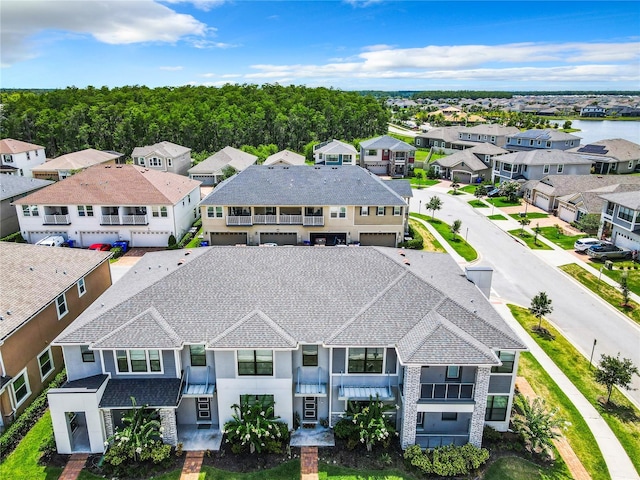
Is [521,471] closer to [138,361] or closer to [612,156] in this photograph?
[138,361]

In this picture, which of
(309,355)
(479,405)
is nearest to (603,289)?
(479,405)

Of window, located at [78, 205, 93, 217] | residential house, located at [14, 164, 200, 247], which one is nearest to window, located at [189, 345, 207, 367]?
residential house, located at [14, 164, 200, 247]

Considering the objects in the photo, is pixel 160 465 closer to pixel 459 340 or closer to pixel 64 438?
pixel 64 438

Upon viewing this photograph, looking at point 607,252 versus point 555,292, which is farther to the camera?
point 607,252

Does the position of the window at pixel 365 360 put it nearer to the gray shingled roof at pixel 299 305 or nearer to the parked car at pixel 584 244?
the gray shingled roof at pixel 299 305

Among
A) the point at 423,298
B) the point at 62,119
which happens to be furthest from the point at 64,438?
the point at 62,119

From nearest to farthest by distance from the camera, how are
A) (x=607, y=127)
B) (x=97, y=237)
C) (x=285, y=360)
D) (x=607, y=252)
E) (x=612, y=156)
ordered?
(x=285, y=360), (x=607, y=252), (x=97, y=237), (x=612, y=156), (x=607, y=127)
